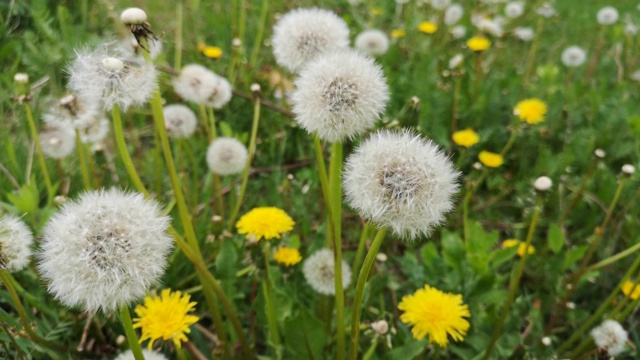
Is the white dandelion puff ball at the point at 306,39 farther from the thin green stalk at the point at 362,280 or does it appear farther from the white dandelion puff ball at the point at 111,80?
the thin green stalk at the point at 362,280

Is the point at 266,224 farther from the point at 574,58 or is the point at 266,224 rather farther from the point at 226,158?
the point at 574,58

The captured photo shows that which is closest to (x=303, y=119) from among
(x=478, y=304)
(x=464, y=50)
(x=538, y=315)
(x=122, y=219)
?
(x=122, y=219)

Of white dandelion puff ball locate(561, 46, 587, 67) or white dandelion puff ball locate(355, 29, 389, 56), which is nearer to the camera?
white dandelion puff ball locate(355, 29, 389, 56)

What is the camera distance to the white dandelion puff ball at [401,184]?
1007mm

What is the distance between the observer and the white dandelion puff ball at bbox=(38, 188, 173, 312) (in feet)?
3.20

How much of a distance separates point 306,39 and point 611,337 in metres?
1.33

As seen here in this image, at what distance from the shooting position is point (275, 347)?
4.73 ft

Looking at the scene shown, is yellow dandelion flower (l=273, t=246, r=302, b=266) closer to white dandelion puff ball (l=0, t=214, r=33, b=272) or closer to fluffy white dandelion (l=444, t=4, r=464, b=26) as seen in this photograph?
white dandelion puff ball (l=0, t=214, r=33, b=272)

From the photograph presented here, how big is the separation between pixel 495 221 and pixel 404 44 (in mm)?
1464

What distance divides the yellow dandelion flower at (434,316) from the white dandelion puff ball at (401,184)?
0.40 m

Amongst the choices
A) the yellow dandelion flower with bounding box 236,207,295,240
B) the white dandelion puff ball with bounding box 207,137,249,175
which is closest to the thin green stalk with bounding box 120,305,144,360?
the yellow dandelion flower with bounding box 236,207,295,240

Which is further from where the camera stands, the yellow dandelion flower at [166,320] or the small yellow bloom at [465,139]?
the small yellow bloom at [465,139]

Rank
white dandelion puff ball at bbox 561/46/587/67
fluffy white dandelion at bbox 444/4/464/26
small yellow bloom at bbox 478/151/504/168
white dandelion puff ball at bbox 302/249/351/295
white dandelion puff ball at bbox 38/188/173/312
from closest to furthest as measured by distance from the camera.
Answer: white dandelion puff ball at bbox 38/188/173/312 < white dandelion puff ball at bbox 302/249/351/295 < small yellow bloom at bbox 478/151/504/168 < white dandelion puff ball at bbox 561/46/587/67 < fluffy white dandelion at bbox 444/4/464/26

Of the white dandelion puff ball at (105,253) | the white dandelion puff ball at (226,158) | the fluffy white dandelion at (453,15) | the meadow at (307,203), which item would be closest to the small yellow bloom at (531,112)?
the meadow at (307,203)
